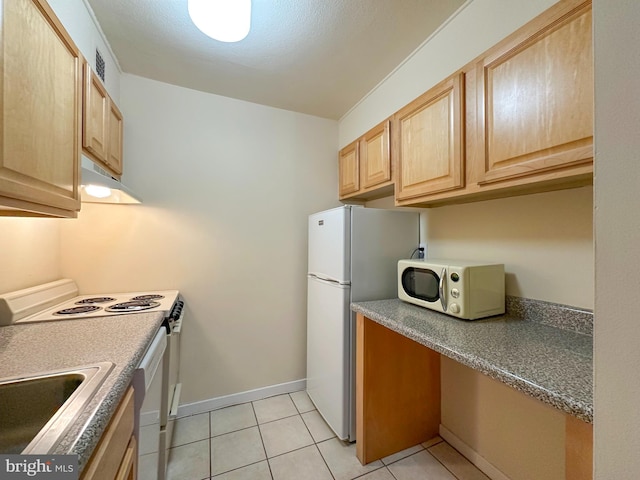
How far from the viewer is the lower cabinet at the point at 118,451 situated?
0.56 meters

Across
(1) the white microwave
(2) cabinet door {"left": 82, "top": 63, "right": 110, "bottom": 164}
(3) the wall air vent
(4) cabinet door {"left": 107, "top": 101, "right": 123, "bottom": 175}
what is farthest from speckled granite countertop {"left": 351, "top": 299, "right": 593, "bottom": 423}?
(3) the wall air vent

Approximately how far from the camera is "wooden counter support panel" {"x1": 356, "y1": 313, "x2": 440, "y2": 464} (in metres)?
1.53

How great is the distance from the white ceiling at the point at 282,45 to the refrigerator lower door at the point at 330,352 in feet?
4.99

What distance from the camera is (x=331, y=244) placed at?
5.94 feet

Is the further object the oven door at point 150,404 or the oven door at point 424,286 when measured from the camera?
the oven door at point 424,286

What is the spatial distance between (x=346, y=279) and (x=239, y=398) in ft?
4.60

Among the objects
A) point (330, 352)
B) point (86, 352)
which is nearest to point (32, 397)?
point (86, 352)

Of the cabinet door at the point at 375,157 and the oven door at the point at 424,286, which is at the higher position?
the cabinet door at the point at 375,157

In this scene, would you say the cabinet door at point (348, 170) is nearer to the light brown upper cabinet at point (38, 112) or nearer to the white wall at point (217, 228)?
the white wall at point (217, 228)

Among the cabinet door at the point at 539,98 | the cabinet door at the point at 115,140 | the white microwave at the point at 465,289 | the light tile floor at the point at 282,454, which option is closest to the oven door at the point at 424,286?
the white microwave at the point at 465,289

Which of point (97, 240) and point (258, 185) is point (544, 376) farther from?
point (97, 240)

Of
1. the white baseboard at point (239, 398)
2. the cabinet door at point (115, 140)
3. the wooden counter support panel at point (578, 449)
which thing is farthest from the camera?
the white baseboard at point (239, 398)

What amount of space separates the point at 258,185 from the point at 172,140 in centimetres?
71

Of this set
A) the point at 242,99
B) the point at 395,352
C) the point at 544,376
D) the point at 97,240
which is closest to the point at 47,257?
the point at 97,240
